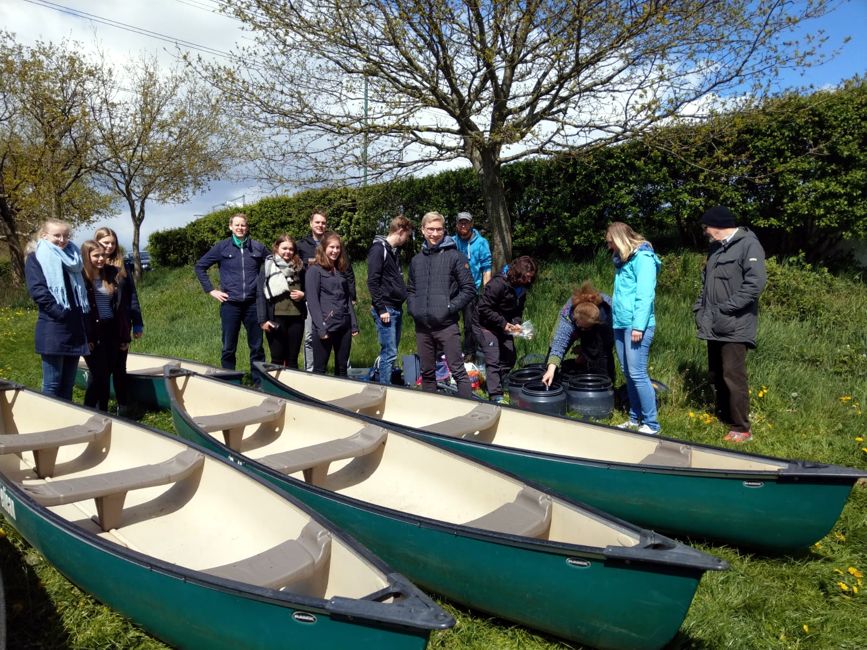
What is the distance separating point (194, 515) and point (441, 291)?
274 cm

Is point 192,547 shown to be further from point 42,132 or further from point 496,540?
point 42,132

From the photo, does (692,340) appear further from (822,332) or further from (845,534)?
(845,534)

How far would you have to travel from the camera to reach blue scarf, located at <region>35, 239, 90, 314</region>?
459 cm

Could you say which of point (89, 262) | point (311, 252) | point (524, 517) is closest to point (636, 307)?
point (524, 517)

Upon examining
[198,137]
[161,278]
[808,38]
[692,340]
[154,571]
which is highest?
[198,137]

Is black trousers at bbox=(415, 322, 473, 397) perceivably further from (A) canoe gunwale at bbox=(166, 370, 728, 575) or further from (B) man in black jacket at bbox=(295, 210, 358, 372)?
(A) canoe gunwale at bbox=(166, 370, 728, 575)

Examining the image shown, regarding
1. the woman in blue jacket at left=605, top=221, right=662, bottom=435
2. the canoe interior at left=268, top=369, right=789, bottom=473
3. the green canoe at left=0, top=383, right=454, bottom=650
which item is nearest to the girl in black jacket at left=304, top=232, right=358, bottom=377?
the canoe interior at left=268, top=369, right=789, bottom=473

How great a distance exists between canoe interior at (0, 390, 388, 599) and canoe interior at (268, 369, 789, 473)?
1.55 meters

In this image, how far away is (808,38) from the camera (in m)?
6.30

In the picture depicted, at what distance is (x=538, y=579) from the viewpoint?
8.62 feet

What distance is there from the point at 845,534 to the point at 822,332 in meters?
4.02

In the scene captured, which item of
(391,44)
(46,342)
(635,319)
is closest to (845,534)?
(635,319)

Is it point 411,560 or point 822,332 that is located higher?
point 822,332

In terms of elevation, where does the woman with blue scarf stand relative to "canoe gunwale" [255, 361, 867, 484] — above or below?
above
